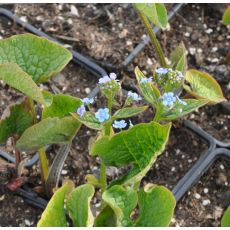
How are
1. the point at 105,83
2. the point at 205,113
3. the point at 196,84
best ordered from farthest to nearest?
the point at 205,113, the point at 196,84, the point at 105,83

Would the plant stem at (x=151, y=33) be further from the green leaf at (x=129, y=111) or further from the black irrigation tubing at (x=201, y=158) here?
the green leaf at (x=129, y=111)

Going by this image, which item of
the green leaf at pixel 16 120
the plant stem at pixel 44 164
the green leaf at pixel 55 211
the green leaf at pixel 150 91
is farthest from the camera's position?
the plant stem at pixel 44 164

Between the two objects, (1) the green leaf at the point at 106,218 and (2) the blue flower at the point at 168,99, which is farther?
(1) the green leaf at the point at 106,218

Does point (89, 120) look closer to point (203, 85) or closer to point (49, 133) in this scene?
point (49, 133)

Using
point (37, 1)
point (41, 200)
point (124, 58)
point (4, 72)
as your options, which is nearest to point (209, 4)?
point (124, 58)

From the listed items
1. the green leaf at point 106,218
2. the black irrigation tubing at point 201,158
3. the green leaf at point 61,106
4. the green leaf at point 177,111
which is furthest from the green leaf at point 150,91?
the black irrigation tubing at point 201,158

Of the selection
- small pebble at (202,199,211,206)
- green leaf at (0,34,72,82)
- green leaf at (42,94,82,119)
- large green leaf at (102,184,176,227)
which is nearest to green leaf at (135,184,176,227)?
large green leaf at (102,184,176,227)

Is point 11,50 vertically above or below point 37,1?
above

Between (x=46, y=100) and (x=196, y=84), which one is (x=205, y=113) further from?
(x=46, y=100)
